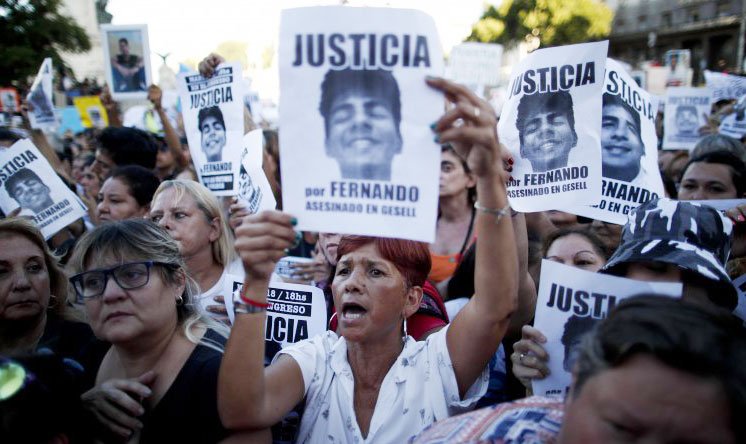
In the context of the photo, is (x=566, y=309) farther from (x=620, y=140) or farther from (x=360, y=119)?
(x=620, y=140)

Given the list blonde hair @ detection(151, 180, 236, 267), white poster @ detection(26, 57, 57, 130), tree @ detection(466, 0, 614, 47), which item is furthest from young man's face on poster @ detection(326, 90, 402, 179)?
tree @ detection(466, 0, 614, 47)

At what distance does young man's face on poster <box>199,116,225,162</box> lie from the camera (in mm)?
4258

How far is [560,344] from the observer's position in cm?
219

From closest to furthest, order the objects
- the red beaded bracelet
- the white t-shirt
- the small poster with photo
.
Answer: the red beaded bracelet
the white t-shirt
the small poster with photo

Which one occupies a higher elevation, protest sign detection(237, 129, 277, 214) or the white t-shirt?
protest sign detection(237, 129, 277, 214)

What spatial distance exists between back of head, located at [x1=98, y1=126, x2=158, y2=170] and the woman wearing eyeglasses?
3.20 m

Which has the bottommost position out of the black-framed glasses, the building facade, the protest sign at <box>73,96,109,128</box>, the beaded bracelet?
the black-framed glasses

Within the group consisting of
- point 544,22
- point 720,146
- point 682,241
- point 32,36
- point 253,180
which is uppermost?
point 544,22

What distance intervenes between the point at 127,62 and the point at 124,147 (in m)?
1.53

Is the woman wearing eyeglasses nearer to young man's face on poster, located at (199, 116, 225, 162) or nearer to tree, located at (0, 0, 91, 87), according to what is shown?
young man's face on poster, located at (199, 116, 225, 162)

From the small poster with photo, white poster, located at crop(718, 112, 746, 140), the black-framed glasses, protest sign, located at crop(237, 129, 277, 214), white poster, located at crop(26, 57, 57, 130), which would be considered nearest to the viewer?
the black-framed glasses

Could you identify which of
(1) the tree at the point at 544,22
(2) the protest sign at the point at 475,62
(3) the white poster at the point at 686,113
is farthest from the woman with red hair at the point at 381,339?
(1) the tree at the point at 544,22

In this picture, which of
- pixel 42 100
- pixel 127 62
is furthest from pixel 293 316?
pixel 42 100

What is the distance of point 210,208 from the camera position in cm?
383
